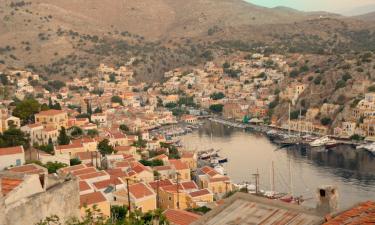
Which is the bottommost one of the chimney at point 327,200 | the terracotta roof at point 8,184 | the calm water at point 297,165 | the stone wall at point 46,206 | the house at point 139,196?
the calm water at point 297,165

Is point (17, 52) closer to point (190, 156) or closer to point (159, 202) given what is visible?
point (190, 156)

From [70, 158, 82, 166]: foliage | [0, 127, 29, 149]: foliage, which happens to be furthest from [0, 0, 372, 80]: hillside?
[70, 158, 82, 166]: foliage

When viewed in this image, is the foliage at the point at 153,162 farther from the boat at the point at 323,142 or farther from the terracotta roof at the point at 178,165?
the boat at the point at 323,142

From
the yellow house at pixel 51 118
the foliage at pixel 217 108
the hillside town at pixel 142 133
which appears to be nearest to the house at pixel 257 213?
the hillside town at pixel 142 133

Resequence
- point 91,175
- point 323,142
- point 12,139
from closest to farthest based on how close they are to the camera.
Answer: point 91,175, point 12,139, point 323,142

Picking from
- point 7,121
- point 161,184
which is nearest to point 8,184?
point 161,184

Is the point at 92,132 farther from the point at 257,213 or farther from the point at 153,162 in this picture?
the point at 257,213

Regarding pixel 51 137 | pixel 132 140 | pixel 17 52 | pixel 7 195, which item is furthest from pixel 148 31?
pixel 7 195
